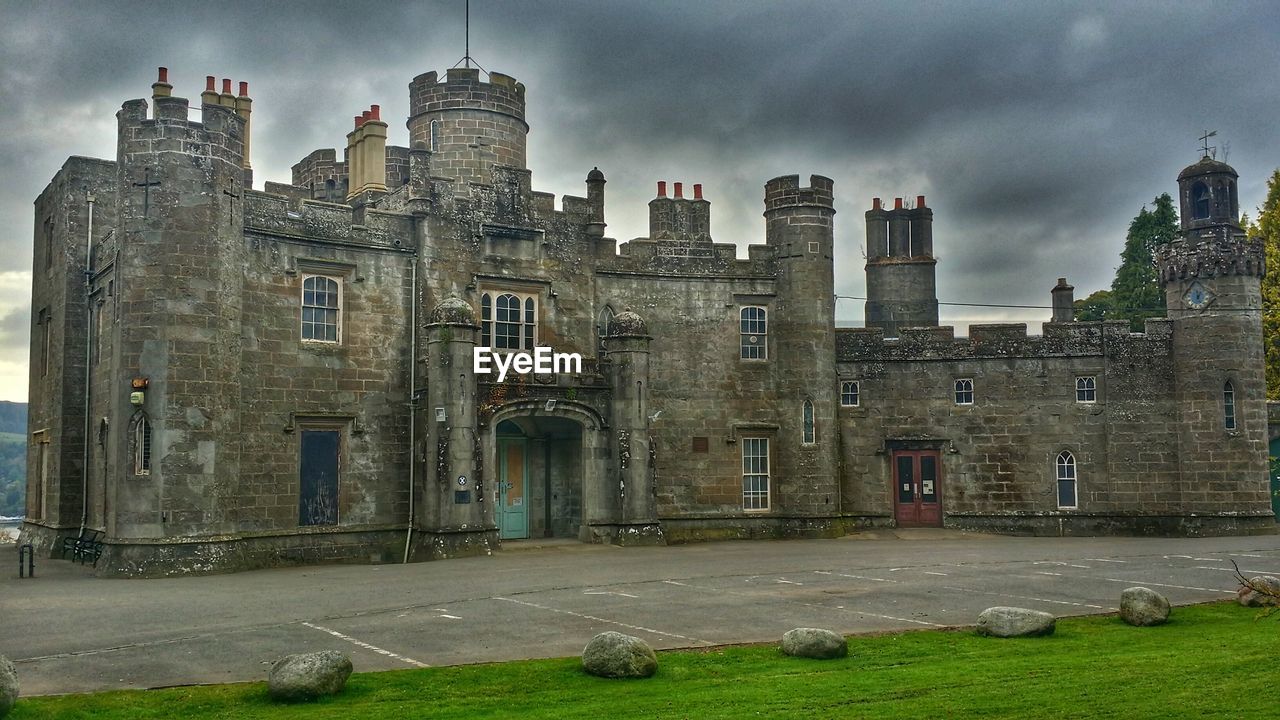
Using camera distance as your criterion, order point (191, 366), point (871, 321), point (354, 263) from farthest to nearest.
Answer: point (871, 321), point (354, 263), point (191, 366)

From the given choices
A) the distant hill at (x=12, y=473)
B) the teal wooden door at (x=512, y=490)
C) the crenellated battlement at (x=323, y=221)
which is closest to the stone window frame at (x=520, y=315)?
the crenellated battlement at (x=323, y=221)

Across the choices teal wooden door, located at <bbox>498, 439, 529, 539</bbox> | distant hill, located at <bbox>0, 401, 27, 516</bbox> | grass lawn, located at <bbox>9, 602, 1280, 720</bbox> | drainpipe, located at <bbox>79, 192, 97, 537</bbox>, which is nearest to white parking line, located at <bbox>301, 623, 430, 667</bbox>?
grass lawn, located at <bbox>9, 602, 1280, 720</bbox>

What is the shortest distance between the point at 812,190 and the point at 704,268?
3.69m

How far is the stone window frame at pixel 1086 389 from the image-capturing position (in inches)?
1266

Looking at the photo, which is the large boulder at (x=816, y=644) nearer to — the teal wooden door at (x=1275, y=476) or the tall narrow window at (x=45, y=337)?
the tall narrow window at (x=45, y=337)

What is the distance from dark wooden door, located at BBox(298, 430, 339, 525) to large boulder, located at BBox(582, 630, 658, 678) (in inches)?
601

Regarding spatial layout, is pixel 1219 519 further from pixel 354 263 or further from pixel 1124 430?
pixel 354 263

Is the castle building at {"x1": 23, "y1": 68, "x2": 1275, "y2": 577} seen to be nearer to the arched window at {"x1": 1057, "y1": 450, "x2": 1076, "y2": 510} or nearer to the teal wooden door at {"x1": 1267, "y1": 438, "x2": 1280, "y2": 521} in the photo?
the arched window at {"x1": 1057, "y1": 450, "x2": 1076, "y2": 510}

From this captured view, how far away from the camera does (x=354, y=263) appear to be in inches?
1039

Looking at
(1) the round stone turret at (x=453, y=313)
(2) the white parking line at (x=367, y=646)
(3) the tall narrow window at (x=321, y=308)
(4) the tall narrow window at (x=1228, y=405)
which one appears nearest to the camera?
(2) the white parking line at (x=367, y=646)

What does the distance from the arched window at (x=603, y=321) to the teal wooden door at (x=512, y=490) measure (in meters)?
3.43

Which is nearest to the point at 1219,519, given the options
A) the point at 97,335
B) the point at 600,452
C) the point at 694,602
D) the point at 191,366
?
the point at 600,452

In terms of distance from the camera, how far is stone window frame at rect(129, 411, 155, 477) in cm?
2255

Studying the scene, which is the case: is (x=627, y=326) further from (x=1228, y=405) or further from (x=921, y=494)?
(x=1228, y=405)
